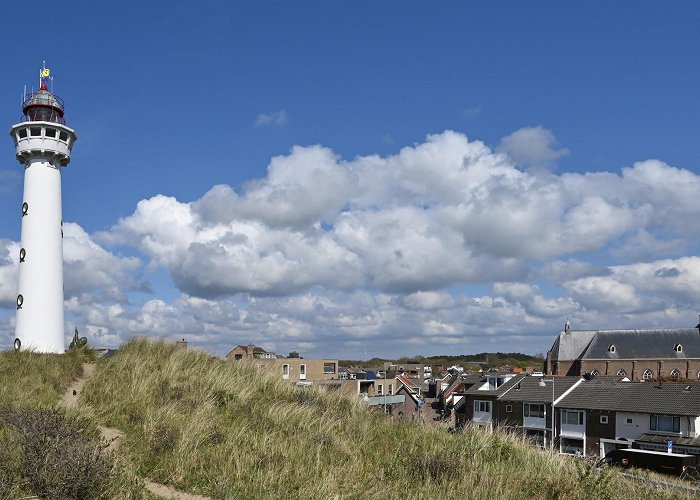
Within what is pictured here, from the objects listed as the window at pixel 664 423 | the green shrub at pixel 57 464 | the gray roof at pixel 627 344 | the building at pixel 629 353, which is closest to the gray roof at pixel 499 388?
the window at pixel 664 423

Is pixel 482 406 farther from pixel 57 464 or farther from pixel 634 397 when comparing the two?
pixel 57 464

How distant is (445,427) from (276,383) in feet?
21.9

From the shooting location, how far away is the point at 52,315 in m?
25.0

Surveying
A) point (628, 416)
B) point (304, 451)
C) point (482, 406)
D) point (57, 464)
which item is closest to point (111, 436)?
point (304, 451)

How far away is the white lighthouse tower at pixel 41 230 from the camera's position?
2470 cm

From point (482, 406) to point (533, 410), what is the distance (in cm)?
607

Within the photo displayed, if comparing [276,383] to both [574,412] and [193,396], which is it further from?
[574,412]

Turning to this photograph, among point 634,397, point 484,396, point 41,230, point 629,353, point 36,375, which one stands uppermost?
point 41,230

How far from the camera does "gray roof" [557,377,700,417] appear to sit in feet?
145

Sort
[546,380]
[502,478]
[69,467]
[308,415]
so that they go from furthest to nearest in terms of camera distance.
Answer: [546,380] < [308,415] < [502,478] < [69,467]

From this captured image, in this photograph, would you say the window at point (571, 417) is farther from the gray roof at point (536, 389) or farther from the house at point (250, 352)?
the house at point (250, 352)

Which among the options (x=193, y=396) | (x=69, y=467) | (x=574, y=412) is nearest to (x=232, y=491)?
(x=69, y=467)

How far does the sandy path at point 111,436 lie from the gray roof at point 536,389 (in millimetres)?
42474

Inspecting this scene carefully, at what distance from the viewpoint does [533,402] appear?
52.4 m
